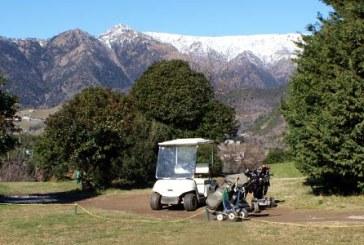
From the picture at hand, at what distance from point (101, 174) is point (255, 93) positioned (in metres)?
87.3

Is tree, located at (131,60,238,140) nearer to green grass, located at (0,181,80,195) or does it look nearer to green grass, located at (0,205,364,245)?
green grass, located at (0,181,80,195)

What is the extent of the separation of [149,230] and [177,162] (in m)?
6.50

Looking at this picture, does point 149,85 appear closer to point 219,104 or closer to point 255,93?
point 219,104

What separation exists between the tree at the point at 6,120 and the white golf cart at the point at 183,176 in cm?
618

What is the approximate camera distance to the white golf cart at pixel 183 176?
1994cm

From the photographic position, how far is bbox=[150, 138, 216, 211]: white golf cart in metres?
19.9

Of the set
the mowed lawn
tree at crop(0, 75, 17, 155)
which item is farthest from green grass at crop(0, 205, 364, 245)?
tree at crop(0, 75, 17, 155)

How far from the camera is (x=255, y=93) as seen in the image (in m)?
116

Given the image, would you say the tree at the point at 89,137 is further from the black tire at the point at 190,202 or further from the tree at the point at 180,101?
the black tire at the point at 190,202

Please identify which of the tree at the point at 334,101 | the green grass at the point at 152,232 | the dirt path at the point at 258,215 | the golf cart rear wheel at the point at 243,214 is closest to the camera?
the green grass at the point at 152,232

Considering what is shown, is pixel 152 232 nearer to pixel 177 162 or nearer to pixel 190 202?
pixel 190 202

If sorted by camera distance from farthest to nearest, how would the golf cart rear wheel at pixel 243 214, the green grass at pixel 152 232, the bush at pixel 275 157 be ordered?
the bush at pixel 275 157
the golf cart rear wheel at pixel 243 214
the green grass at pixel 152 232

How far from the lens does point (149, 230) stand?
14875 mm

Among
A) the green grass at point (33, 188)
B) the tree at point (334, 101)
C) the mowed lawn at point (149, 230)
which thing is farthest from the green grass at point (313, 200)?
the green grass at point (33, 188)
